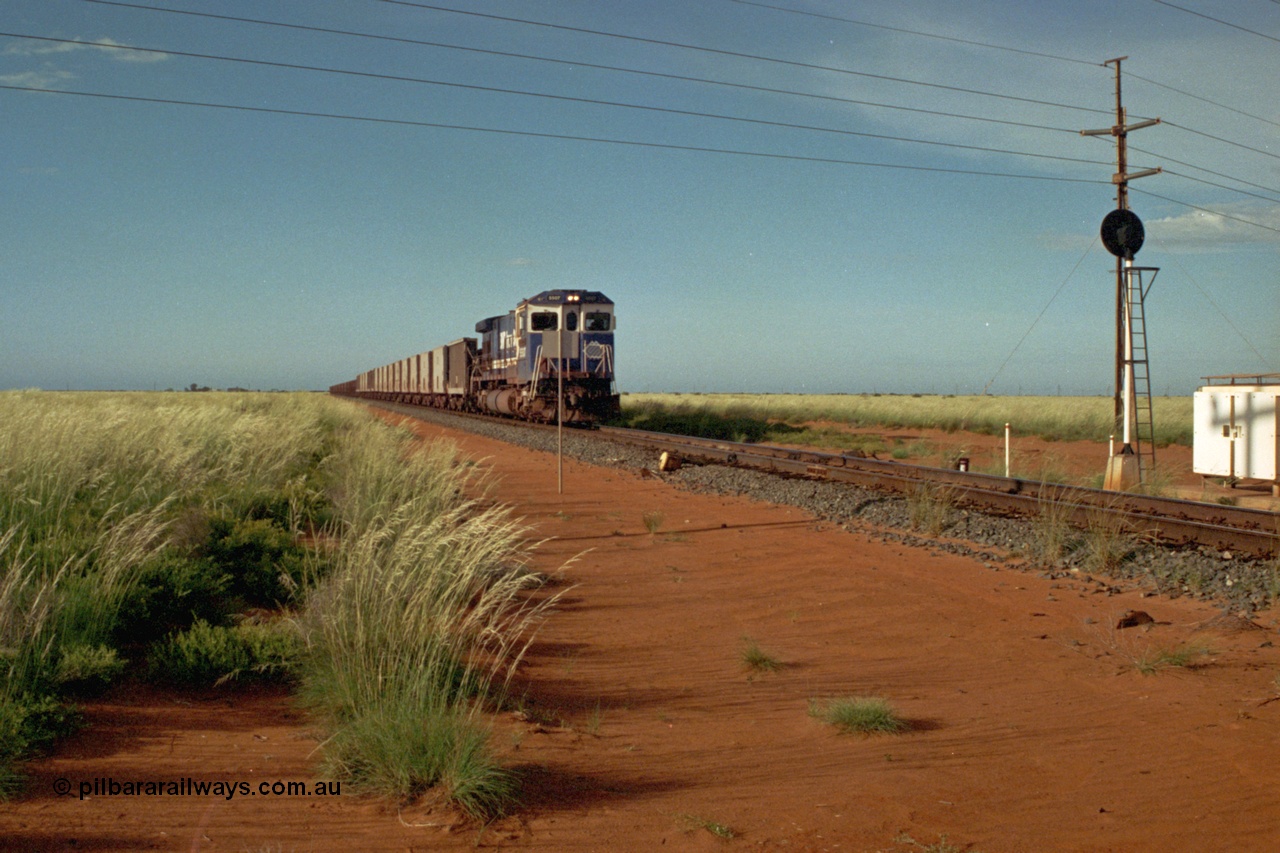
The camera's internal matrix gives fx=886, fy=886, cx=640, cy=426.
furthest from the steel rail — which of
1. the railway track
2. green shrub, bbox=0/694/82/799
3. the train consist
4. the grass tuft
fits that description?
the train consist

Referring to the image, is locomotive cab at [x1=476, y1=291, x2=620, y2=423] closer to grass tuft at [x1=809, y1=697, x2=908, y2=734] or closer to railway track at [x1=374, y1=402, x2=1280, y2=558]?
railway track at [x1=374, y1=402, x2=1280, y2=558]

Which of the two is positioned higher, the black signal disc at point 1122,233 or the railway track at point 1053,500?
the black signal disc at point 1122,233

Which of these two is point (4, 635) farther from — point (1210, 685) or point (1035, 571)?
point (1035, 571)

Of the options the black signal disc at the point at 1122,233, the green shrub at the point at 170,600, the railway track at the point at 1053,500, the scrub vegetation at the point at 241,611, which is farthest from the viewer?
the black signal disc at the point at 1122,233

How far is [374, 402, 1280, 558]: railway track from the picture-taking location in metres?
8.44

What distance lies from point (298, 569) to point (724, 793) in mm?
4042

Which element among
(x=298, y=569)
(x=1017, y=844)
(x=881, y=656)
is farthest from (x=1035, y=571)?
(x=298, y=569)

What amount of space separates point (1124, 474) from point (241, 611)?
12194mm

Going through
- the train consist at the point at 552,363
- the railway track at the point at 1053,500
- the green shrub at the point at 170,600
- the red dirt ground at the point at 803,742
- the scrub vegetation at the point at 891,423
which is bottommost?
the red dirt ground at the point at 803,742

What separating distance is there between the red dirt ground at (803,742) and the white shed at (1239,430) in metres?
7.00

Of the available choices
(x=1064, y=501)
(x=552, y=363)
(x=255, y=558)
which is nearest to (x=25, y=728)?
(x=255, y=558)

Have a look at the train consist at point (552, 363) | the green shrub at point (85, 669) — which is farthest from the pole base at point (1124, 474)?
the train consist at point (552, 363)

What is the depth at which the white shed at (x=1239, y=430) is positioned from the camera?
40.5 feet

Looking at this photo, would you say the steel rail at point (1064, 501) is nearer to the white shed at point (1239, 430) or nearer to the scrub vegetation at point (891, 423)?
the white shed at point (1239, 430)
